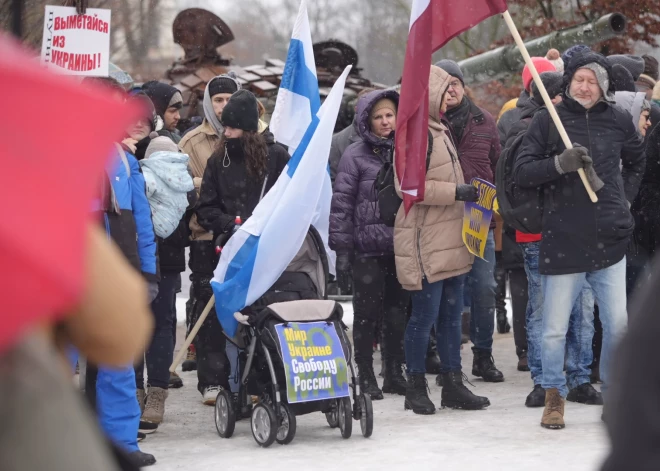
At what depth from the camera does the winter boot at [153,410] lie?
682cm

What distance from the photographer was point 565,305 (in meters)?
6.64

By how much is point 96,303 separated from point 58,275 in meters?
0.29

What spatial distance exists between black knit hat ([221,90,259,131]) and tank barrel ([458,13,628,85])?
18.1 feet

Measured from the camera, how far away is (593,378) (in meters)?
8.32

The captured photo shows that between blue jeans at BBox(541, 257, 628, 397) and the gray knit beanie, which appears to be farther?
the gray knit beanie

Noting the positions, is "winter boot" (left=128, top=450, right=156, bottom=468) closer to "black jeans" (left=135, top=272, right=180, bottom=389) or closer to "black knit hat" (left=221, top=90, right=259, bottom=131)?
"black jeans" (left=135, top=272, right=180, bottom=389)

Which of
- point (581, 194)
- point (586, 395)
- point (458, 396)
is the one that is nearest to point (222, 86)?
point (458, 396)

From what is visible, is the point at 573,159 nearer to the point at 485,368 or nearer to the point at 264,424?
the point at 264,424

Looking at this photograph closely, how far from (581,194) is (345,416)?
1.81m

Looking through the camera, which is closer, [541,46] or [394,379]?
[394,379]

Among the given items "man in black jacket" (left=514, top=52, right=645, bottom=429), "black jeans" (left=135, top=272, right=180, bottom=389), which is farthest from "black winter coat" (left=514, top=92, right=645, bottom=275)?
"black jeans" (left=135, top=272, right=180, bottom=389)

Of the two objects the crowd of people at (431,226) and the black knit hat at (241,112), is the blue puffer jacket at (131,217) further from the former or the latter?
the black knit hat at (241,112)

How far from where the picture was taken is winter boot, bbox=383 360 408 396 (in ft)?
26.0

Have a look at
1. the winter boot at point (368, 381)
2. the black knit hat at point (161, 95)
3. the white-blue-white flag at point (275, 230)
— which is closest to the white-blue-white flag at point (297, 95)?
the black knit hat at point (161, 95)
